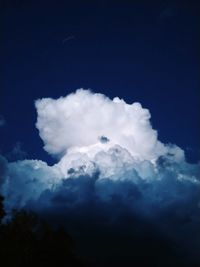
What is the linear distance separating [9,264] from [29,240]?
5.90 meters

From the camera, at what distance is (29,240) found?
5647 cm

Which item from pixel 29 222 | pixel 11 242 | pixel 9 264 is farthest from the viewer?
pixel 29 222

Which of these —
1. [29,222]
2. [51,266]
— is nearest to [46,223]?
[29,222]

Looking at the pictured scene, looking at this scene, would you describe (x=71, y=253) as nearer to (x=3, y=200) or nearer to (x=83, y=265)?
(x=83, y=265)

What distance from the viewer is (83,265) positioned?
203 ft

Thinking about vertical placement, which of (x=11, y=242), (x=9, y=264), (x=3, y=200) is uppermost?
(x=3, y=200)

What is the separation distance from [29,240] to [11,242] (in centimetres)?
299

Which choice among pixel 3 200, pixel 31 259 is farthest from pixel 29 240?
pixel 3 200

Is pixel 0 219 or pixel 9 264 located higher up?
pixel 0 219

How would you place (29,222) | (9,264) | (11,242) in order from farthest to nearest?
(29,222) → (11,242) → (9,264)

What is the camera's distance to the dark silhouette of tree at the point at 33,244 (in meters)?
53.6

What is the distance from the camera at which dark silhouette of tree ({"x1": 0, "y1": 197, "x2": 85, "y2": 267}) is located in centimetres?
5356

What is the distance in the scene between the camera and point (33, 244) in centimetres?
5691

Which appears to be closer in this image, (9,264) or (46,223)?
(9,264)
